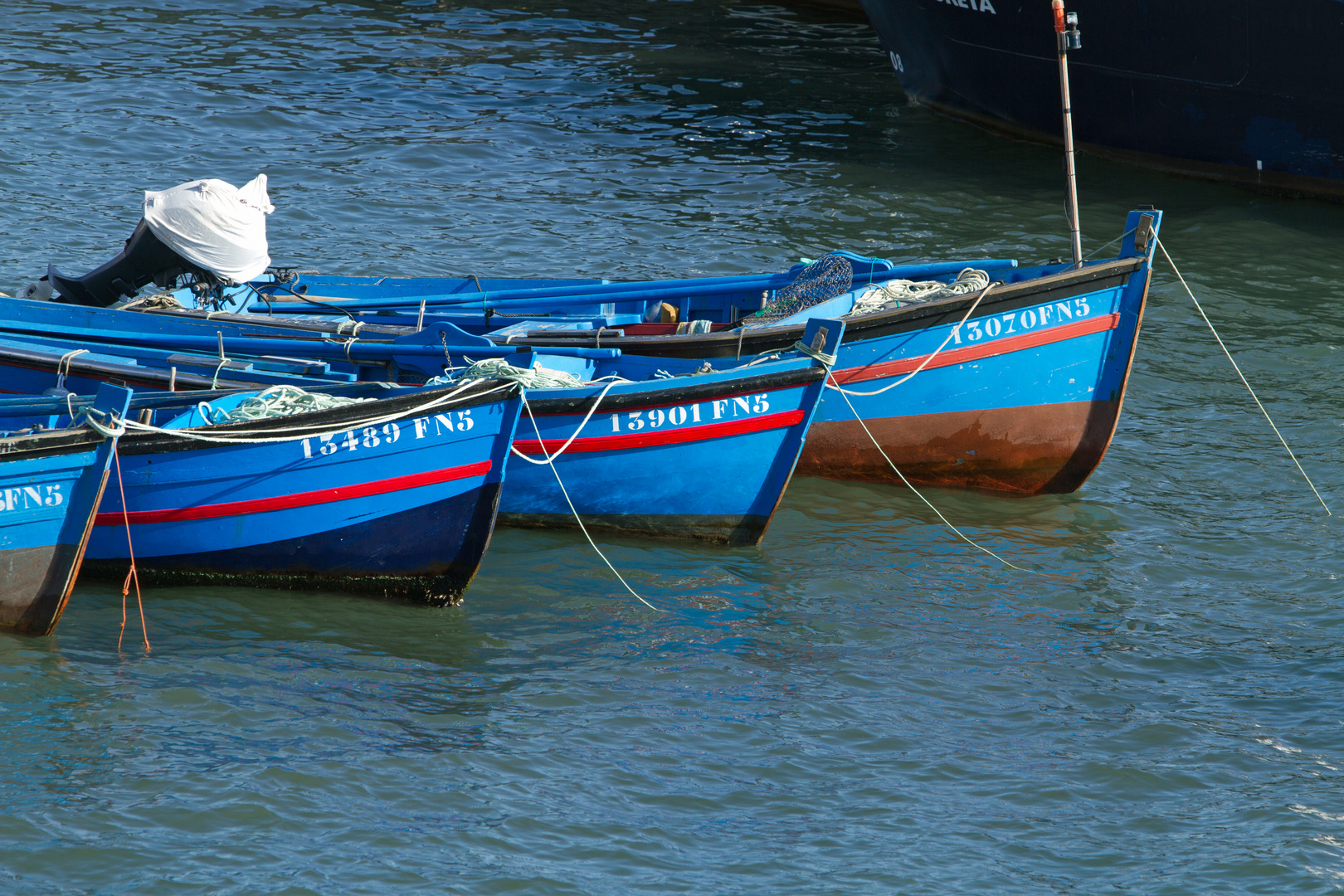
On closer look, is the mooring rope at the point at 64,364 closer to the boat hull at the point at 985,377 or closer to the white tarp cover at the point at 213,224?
the white tarp cover at the point at 213,224

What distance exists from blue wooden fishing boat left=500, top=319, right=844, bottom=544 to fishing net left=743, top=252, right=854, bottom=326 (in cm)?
125

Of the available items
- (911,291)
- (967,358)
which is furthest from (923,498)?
(911,291)

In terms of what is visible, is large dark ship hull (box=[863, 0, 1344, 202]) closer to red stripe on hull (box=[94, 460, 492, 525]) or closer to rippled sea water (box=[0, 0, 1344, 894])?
rippled sea water (box=[0, 0, 1344, 894])

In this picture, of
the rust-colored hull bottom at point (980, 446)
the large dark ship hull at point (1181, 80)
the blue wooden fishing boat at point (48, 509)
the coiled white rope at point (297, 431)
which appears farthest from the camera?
the large dark ship hull at point (1181, 80)

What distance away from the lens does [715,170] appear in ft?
54.5

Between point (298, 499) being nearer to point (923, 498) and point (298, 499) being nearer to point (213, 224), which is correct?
point (213, 224)

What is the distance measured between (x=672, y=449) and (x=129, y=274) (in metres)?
4.59

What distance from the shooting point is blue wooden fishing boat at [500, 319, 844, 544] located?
25.5ft

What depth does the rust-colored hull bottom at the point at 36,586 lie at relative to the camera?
21.9 ft

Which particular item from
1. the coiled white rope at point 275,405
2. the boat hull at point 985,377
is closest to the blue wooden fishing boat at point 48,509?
the coiled white rope at point 275,405

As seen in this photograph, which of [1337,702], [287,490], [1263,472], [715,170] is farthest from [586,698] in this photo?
[715,170]

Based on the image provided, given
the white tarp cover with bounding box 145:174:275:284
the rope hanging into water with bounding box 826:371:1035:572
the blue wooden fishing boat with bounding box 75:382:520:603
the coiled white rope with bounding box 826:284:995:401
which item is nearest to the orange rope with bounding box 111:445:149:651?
the blue wooden fishing boat with bounding box 75:382:520:603

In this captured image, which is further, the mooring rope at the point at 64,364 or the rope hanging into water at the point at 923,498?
Answer: the mooring rope at the point at 64,364

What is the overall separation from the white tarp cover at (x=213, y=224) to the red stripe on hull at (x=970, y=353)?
437 centimetres
